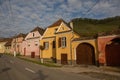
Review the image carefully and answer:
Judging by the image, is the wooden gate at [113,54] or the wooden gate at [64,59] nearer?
the wooden gate at [113,54]

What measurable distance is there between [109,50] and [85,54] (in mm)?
4607

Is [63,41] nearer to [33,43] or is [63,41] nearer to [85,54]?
[85,54]

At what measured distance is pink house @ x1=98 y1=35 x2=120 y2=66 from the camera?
19.2 meters

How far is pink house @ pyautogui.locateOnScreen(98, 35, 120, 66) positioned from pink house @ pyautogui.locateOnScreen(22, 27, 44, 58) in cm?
2213

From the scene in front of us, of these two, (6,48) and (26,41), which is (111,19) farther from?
(6,48)

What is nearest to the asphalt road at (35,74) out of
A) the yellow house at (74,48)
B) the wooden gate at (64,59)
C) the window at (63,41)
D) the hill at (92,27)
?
the yellow house at (74,48)

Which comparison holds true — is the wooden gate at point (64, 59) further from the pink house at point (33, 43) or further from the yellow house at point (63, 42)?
the pink house at point (33, 43)

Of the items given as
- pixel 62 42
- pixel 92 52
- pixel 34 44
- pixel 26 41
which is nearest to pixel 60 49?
pixel 62 42

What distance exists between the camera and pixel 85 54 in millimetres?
23797

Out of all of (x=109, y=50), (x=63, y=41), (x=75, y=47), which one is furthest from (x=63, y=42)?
(x=109, y=50)

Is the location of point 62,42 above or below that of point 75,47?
above

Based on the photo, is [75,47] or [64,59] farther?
[64,59]

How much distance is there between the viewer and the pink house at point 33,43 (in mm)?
40656

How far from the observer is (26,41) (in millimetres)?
45812
